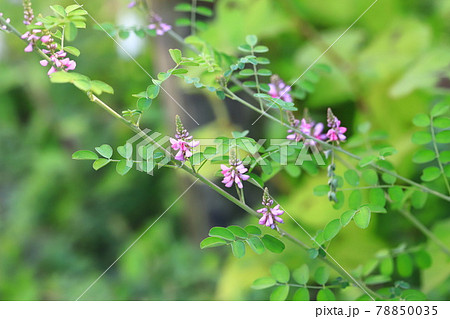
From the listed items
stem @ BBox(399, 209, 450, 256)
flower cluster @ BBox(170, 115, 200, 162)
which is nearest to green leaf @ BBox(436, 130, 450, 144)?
stem @ BBox(399, 209, 450, 256)

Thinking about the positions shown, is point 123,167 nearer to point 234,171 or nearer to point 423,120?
point 234,171

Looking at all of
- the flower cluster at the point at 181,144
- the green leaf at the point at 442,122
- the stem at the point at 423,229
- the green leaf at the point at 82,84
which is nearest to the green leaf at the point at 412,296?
the stem at the point at 423,229

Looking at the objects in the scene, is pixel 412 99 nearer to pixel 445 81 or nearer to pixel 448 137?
pixel 445 81

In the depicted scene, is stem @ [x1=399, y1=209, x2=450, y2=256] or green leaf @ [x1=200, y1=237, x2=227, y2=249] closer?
green leaf @ [x1=200, y1=237, x2=227, y2=249]

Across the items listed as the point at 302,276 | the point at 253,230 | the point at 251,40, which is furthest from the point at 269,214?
the point at 251,40

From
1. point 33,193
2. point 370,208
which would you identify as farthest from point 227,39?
point 33,193

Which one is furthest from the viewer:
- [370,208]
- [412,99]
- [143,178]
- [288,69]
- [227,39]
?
[143,178]

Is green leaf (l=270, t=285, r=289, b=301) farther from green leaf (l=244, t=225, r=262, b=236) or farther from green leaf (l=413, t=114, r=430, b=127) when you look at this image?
green leaf (l=413, t=114, r=430, b=127)
